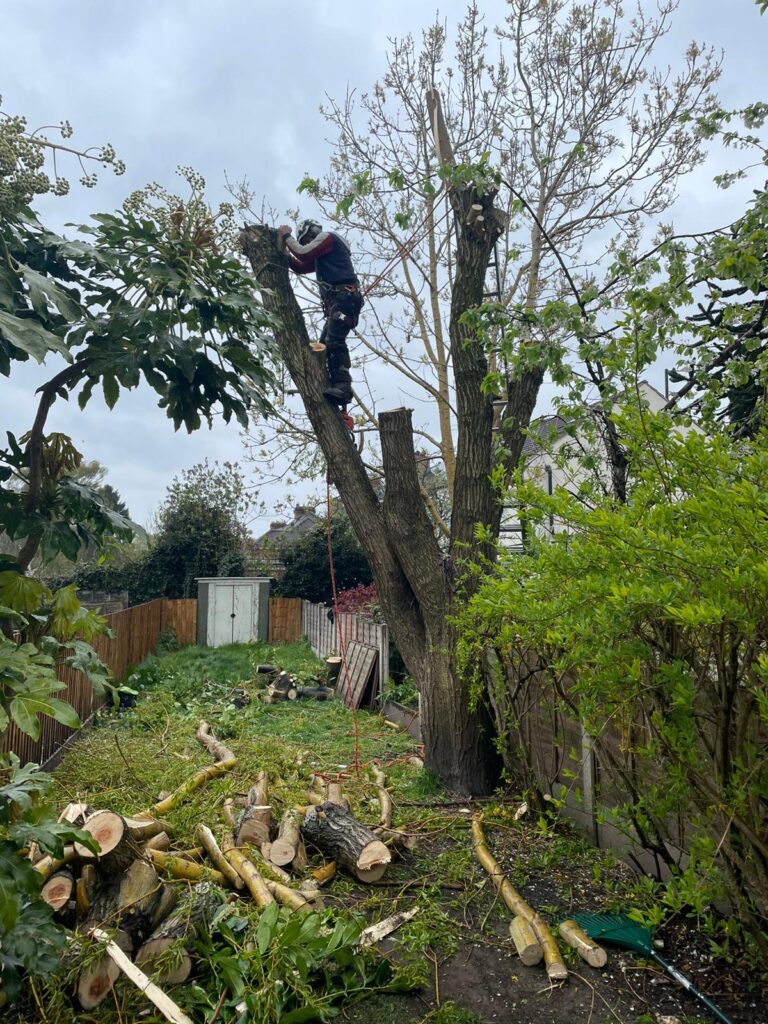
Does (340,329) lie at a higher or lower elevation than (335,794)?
higher

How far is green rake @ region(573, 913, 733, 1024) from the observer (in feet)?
11.0

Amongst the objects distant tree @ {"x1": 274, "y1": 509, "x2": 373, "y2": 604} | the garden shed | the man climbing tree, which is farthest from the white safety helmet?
the garden shed

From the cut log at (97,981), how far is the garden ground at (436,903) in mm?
43

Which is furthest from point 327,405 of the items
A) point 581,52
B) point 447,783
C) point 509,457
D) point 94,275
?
point 581,52

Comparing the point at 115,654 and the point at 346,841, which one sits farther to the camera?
the point at 115,654

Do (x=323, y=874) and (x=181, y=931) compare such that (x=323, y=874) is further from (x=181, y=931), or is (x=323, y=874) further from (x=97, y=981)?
(x=97, y=981)

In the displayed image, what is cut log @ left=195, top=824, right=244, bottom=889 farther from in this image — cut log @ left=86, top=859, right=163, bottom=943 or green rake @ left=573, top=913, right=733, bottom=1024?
green rake @ left=573, top=913, right=733, bottom=1024

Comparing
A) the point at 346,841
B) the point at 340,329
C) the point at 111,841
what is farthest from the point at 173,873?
the point at 340,329

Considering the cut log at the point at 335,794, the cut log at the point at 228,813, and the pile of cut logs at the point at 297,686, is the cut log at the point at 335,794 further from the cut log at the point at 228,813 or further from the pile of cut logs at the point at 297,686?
the pile of cut logs at the point at 297,686

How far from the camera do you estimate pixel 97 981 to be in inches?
119

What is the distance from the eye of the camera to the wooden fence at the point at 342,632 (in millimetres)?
10023

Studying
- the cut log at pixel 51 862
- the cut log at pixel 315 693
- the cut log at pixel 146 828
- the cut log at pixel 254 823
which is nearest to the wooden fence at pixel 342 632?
the cut log at pixel 315 693

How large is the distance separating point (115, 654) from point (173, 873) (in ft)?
23.7

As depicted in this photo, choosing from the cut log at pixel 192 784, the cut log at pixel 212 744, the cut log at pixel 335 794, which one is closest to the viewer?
the cut log at pixel 192 784
